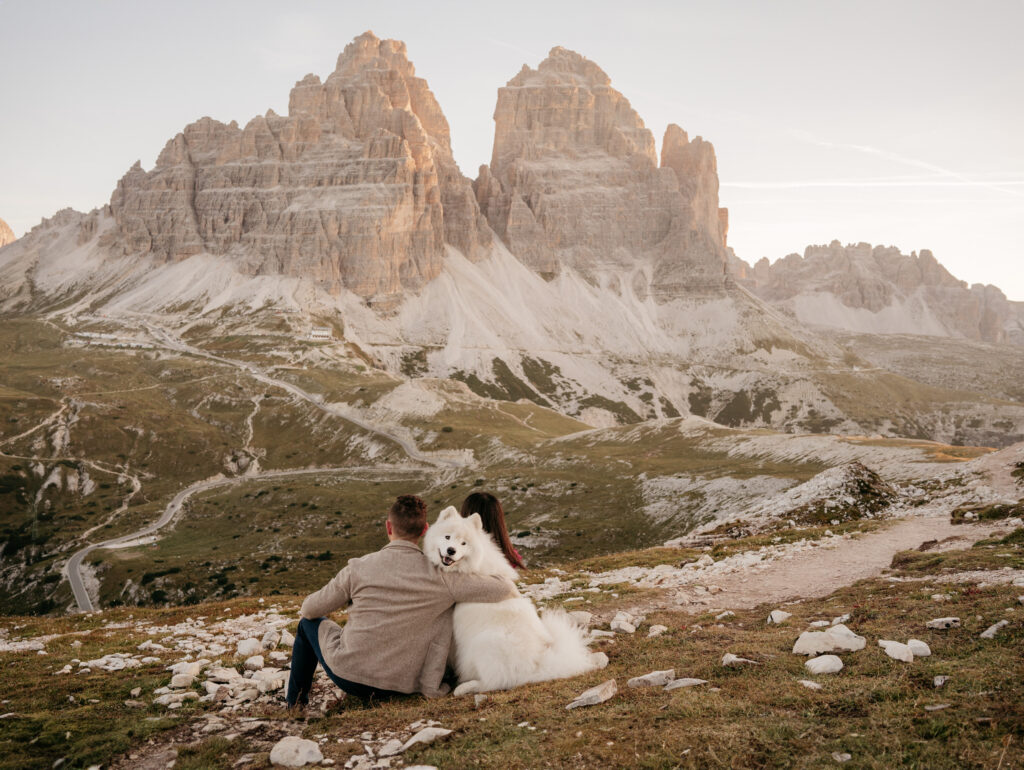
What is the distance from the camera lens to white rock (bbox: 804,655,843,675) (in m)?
9.54

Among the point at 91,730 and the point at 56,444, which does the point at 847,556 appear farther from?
the point at 56,444

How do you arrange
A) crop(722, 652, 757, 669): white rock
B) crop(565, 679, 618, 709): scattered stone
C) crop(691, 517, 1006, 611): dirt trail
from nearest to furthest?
1. crop(565, 679, 618, 709): scattered stone
2. crop(722, 652, 757, 669): white rock
3. crop(691, 517, 1006, 611): dirt trail

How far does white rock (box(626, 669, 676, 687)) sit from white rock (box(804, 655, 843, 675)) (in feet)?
7.05

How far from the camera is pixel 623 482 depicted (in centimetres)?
6888

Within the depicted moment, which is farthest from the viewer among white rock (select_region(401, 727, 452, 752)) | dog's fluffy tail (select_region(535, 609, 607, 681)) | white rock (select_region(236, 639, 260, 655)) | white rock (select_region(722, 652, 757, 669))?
white rock (select_region(236, 639, 260, 655))

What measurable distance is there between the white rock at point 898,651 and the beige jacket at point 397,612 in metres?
6.19

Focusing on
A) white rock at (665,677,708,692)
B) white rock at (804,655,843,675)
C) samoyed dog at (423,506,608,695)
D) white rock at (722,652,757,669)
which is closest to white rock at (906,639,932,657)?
white rock at (804,655,843,675)

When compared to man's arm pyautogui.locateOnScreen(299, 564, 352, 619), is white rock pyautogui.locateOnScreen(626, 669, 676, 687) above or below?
below

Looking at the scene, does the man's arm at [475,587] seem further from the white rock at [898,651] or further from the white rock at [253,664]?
the white rock at [898,651]

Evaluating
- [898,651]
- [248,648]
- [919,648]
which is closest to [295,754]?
[248,648]

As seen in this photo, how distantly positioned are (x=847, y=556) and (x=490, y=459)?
83.6 meters

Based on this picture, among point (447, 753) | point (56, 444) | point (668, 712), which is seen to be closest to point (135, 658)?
point (447, 753)

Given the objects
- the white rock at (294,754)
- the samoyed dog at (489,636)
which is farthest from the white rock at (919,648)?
the white rock at (294,754)

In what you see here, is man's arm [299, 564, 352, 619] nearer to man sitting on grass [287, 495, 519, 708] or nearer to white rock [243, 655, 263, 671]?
man sitting on grass [287, 495, 519, 708]
